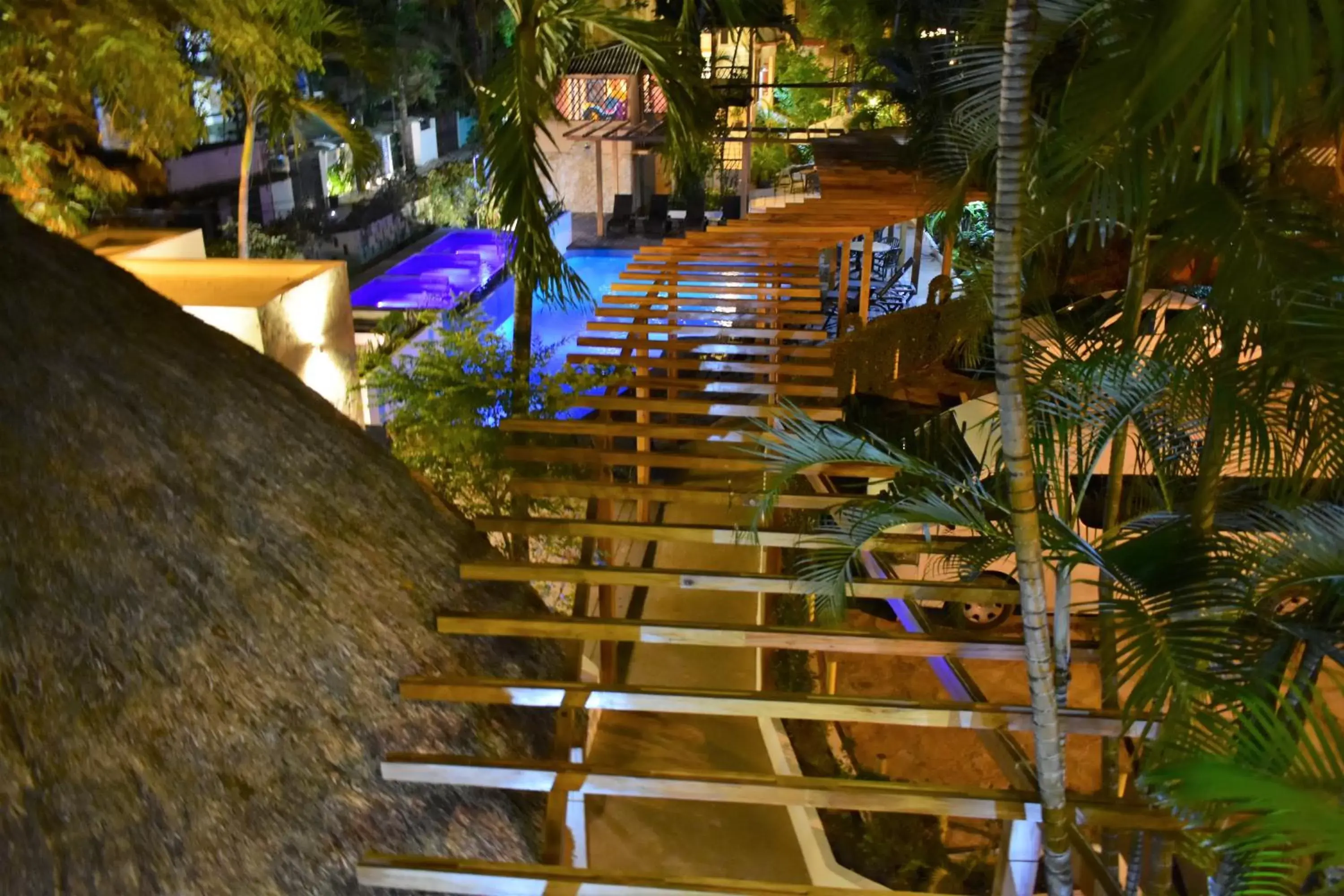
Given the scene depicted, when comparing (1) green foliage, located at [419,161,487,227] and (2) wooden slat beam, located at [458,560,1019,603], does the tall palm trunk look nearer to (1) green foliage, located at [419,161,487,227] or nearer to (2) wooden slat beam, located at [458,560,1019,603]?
(2) wooden slat beam, located at [458,560,1019,603]

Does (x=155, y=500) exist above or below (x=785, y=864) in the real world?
above

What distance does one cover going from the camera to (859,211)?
8.90 m

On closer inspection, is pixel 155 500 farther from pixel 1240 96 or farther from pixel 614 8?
pixel 614 8

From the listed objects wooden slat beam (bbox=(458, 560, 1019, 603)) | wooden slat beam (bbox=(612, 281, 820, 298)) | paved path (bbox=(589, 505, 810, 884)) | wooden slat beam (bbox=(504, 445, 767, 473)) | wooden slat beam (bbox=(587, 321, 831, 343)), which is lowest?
paved path (bbox=(589, 505, 810, 884))

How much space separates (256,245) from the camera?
11641 millimetres

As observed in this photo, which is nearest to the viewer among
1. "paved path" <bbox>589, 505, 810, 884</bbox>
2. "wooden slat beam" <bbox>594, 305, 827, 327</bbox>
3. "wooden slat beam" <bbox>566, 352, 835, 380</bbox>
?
"paved path" <bbox>589, 505, 810, 884</bbox>

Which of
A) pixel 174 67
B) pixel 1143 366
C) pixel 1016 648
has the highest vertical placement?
pixel 174 67

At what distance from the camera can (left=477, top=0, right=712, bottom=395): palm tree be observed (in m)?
5.02

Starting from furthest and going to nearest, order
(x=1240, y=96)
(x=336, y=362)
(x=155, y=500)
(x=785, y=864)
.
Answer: (x=336, y=362)
(x=785, y=864)
(x=155, y=500)
(x=1240, y=96)

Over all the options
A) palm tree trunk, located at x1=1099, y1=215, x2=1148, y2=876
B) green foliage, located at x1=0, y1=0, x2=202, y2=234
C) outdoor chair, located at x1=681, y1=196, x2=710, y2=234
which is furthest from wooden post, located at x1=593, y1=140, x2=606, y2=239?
palm tree trunk, located at x1=1099, y1=215, x2=1148, y2=876

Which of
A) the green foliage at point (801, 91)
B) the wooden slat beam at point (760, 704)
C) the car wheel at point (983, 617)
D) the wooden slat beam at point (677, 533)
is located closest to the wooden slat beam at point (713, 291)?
the car wheel at point (983, 617)

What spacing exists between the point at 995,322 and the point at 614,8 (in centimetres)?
412

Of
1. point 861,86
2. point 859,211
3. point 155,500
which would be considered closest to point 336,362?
point 155,500

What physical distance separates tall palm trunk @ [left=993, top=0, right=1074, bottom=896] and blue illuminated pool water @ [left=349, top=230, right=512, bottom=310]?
9455mm
